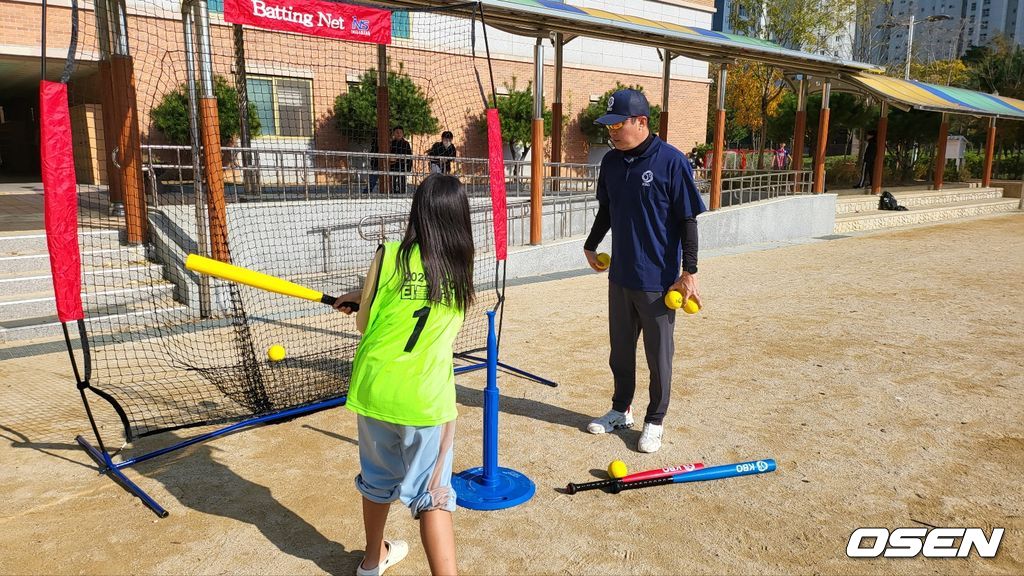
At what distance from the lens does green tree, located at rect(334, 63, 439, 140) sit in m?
14.6

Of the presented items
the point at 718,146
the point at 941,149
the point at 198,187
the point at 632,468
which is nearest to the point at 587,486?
the point at 632,468

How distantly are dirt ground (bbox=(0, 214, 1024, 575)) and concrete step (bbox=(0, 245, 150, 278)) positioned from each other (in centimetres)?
210

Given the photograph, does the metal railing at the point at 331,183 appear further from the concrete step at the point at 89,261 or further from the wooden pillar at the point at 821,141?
the wooden pillar at the point at 821,141

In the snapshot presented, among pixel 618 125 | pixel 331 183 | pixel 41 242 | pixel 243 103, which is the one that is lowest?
pixel 41 242

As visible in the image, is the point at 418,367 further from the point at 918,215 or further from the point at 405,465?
the point at 918,215

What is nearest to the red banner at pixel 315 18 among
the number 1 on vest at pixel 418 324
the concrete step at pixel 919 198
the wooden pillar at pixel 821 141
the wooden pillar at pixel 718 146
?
the number 1 on vest at pixel 418 324

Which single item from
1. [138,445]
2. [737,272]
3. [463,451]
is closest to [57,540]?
[138,445]

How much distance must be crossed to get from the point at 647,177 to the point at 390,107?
13370 millimetres

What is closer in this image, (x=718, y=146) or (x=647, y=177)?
(x=647, y=177)

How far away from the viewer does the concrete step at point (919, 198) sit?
1909 centimetres

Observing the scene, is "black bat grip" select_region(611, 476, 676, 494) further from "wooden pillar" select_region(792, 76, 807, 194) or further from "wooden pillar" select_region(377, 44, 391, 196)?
"wooden pillar" select_region(792, 76, 807, 194)

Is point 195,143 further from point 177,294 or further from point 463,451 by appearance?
point 463,451

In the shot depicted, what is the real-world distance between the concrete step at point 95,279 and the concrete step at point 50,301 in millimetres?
99

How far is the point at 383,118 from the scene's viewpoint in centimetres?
1202
